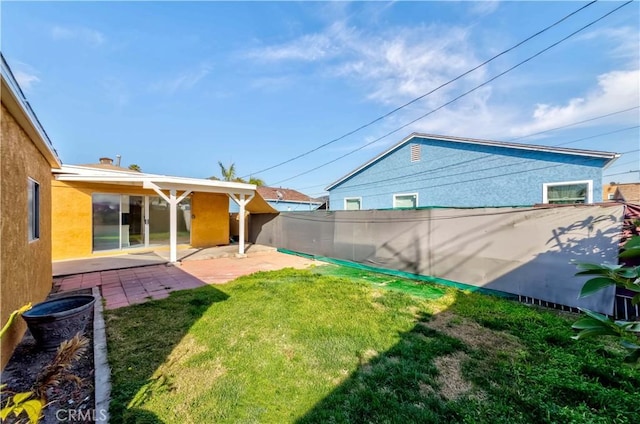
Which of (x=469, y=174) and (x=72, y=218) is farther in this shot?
(x=469, y=174)

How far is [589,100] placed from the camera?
27.6 feet

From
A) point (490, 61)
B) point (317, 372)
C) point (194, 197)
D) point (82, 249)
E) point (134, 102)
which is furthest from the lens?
point (134, 102)

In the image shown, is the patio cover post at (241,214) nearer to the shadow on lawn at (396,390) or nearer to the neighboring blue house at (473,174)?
the neighboring blue house at (473,174)

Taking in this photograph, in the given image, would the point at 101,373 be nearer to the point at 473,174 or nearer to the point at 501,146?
the point at 473,174

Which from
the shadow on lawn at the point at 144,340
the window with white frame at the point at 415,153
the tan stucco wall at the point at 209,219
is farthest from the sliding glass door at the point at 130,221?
the window with white frame at the point at 415,153

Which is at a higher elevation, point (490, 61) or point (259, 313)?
point (490, 61)

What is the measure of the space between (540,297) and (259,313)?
15.8 ft

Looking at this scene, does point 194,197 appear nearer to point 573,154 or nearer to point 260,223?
point 260,223

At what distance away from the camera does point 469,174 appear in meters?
9.05

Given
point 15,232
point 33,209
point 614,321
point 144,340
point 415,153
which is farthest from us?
point 415,153

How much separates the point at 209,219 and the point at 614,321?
12.0 meters

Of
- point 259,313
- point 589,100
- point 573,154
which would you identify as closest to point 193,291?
point 259,313

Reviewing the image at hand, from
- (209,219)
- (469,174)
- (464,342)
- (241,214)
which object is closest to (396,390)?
(464,342)

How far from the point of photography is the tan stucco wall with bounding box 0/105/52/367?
249cm
